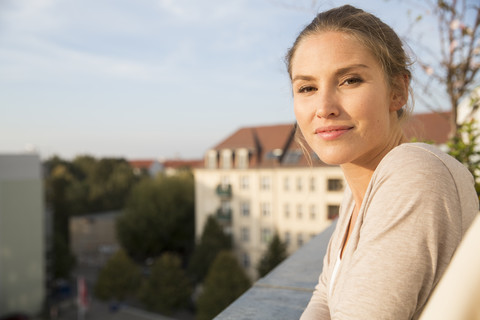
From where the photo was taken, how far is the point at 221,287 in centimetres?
2489

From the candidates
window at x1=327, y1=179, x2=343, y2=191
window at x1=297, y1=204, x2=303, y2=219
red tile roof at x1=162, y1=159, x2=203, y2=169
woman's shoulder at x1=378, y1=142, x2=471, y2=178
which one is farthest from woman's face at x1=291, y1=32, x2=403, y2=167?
red tile roof at x1=162, y1=159, x2=203, y2=169

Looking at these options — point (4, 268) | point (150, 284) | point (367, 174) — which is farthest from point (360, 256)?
point (4, 268)

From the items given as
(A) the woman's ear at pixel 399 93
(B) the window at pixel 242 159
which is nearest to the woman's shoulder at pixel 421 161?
(A) the woman's ear at pixel 399 93

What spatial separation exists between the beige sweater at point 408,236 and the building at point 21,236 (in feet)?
127

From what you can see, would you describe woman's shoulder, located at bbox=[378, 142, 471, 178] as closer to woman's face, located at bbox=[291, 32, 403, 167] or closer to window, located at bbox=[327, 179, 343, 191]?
woman's face, located at bbox=[291, 32, 403, 167]

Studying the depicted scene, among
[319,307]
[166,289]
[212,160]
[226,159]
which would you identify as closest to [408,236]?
[319,307]

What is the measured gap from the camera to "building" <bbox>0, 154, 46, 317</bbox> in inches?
1332

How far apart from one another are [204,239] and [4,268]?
1764 cm

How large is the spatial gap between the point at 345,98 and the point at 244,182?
32825mm

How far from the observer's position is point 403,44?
1441 mm

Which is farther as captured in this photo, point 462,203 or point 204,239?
point 204,239

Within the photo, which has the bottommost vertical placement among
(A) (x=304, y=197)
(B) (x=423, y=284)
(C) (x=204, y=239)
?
(C) (x=204, y=239)

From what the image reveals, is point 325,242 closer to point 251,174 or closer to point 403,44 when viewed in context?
point 403,44

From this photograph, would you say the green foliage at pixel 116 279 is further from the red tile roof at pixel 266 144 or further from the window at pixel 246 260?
the red tile roof at pixel 266 144
